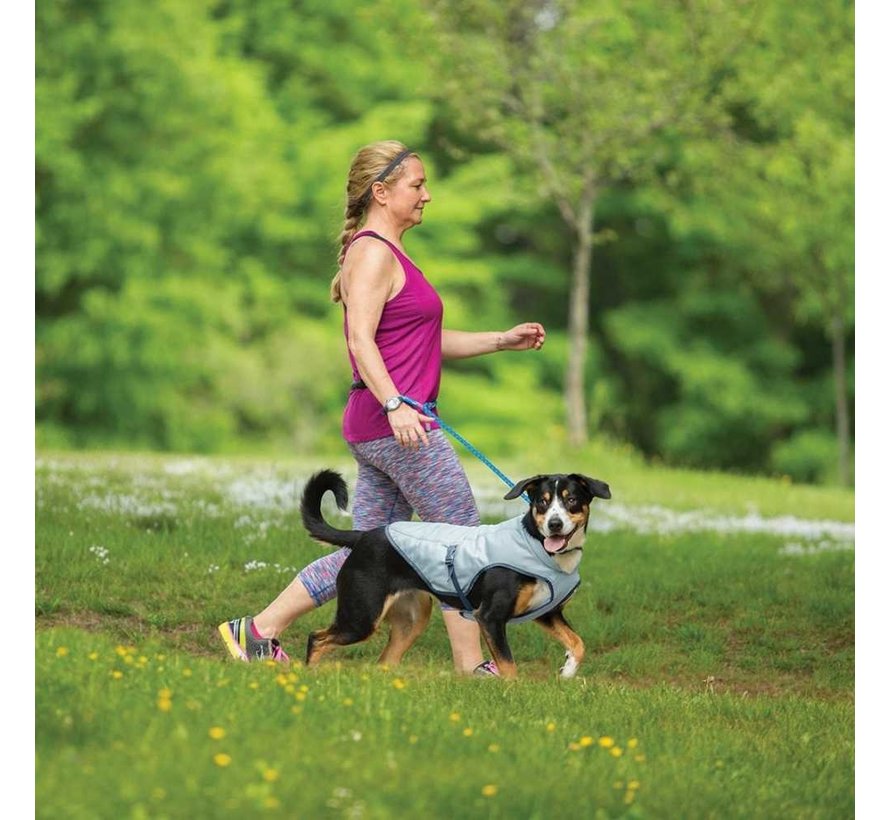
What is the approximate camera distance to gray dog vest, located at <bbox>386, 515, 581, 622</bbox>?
6684mm

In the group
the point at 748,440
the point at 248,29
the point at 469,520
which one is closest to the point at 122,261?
the point at 248,29

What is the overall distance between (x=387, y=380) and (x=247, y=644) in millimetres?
1594

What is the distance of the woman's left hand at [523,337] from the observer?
24.0ft

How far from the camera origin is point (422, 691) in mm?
6414

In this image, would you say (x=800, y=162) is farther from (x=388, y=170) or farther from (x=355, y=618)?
(x=355, y=618)

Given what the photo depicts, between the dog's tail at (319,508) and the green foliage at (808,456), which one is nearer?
the dog's tail at (319,508)

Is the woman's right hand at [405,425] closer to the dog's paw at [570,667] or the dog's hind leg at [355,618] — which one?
the dog's hind leg at [355,618]

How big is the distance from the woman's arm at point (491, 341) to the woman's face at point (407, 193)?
2.48 feet

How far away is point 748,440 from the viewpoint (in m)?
32.9

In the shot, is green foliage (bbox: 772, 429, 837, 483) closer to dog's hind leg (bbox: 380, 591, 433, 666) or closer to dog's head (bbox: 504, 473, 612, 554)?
dog's hind leg (bbox: 380, 591, 433, 666)

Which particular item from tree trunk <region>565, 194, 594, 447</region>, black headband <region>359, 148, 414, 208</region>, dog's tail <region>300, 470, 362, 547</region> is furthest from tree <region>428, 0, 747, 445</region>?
dog's tail <region>300, 470, 362, 547</region>

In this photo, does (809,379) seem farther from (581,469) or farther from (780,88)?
(581,469)

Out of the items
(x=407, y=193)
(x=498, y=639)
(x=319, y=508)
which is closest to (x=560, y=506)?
(x=498, y=639)

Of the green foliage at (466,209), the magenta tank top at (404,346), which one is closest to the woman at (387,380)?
the magenta tank top at (404,346)
